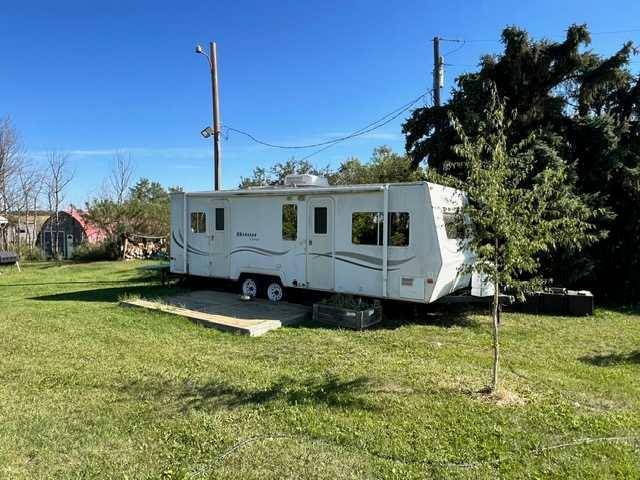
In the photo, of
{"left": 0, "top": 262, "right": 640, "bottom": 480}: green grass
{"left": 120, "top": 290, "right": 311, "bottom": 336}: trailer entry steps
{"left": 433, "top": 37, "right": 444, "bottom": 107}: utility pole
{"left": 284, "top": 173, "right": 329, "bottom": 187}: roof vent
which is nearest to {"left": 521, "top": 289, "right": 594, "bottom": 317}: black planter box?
{"left": 0, "top": 262, "right": 640, "bottom": 480}: green grass

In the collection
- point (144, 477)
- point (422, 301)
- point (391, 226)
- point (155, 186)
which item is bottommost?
point (144, 477)

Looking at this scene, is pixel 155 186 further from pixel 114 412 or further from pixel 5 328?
pixel 114 412

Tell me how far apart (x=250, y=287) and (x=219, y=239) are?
1.36 meters

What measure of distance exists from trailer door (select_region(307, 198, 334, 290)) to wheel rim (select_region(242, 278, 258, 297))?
1553mm

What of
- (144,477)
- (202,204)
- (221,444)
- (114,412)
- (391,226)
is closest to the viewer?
(144,477)

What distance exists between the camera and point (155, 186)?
58969mm

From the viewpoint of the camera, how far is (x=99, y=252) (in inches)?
824

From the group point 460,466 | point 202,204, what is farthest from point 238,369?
point 202,204

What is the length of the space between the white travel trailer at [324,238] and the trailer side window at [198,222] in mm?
24

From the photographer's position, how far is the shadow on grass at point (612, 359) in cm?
607

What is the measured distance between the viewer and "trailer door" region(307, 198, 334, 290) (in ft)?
29.3

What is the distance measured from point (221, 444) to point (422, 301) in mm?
4843

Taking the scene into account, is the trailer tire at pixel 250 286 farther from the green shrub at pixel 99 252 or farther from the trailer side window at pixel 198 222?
the green shrub at pixel 99 252

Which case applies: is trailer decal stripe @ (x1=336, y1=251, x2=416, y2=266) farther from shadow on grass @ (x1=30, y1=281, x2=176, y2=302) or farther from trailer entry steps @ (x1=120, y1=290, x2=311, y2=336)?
shadow on grass @ (x1=30, y1=281, x2=176, y2=302)
